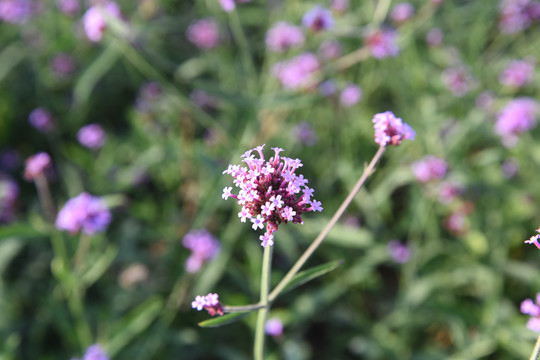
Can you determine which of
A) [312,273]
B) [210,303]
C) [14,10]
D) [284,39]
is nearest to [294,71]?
[284,39]

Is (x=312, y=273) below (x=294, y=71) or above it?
below

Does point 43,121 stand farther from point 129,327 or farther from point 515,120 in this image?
point 515,120

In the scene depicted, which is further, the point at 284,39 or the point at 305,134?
the point at 305,134

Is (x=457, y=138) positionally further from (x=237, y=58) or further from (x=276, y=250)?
(x=237, y=58)

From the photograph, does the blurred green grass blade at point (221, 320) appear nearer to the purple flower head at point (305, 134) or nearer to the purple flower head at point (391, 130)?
the purple flower head at point (391, 130)

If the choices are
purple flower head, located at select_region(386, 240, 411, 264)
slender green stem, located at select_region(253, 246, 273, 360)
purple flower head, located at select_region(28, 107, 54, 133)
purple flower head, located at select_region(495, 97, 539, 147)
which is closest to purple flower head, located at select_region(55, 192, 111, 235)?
slender green stem, located at select_region(253, 246, 273, 360)

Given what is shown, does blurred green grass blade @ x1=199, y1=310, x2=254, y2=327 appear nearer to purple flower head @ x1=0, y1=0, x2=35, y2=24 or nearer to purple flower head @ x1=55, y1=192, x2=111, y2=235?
purple flower head @ x1=55, y1=192, x2=111, y2=235
